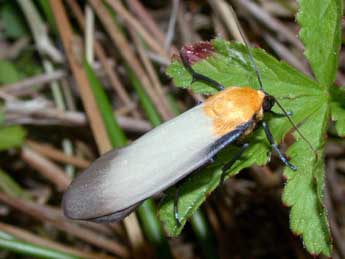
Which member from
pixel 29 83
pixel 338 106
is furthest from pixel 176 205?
pixel 29 83

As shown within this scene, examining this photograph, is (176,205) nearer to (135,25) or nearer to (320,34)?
(320,34)

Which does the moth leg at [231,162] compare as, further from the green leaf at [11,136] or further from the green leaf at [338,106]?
the green leaf at [11,136]

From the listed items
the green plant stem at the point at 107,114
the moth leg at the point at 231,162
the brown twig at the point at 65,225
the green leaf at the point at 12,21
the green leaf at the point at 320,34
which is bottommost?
the brown twig at the point at 65,225

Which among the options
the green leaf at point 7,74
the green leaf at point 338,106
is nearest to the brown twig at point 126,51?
the green leaf at point 7,74

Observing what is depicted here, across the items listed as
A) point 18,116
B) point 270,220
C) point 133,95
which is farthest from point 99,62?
point 270,220

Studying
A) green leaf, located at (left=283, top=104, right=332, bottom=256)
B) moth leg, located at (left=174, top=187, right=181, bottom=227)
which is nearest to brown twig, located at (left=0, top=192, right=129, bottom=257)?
moth leg, located at (left=174, top=187, right=181, bottom=227)

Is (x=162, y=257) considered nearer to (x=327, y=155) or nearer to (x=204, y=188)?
(x=204, y=188)
